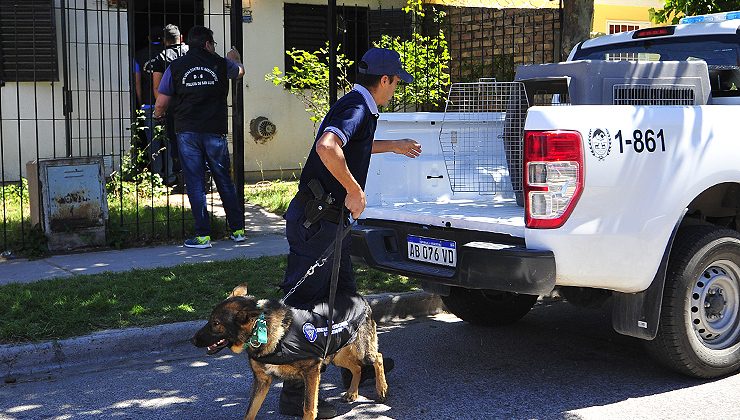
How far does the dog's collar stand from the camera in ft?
14.0

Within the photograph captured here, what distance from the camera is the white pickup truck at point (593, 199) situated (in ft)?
15.6

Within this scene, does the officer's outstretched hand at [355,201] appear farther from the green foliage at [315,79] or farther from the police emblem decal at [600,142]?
the green foliage at [315,79]

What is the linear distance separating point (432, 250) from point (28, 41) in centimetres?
821

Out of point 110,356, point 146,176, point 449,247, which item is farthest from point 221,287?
point 146,176

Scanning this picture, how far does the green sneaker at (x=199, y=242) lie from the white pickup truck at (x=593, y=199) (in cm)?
318

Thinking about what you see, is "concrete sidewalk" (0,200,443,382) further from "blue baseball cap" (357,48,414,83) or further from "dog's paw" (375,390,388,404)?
"blue baseball cap" (357,48,414,83)

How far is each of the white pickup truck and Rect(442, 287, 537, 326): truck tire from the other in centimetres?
2

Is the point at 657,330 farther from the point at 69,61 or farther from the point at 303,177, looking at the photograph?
the point at 69,61

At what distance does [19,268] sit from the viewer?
25.9 ft

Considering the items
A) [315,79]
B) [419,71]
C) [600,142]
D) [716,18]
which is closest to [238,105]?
[315,79]

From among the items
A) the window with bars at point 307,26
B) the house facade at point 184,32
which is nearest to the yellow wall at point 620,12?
the house facade at point 184,32

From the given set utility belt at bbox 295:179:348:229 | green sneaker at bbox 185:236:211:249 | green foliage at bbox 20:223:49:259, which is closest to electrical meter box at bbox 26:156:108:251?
green foliage at bbox 20:223:49:259

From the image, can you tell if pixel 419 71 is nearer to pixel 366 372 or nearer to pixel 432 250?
pixel 432 250

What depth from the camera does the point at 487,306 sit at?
21.4 ft
